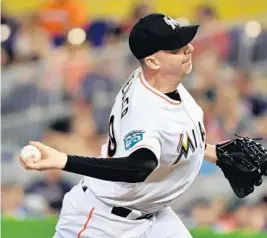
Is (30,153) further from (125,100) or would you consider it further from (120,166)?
(125,100)

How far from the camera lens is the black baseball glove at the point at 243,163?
3574 mm

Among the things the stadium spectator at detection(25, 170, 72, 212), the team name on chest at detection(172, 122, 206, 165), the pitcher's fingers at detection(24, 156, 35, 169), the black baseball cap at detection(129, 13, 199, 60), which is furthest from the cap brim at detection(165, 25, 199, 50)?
the stadium spectator at detection(25, 170, 72, 212)

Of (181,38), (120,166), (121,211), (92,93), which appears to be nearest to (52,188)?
(92,93)

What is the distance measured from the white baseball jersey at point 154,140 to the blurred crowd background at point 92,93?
2.17 m

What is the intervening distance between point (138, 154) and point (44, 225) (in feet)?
6.38

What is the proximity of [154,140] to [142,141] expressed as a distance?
53 mm

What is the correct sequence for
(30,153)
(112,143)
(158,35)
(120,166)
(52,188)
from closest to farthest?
(30,153) → (120,166) → (158,35) → (112,143) → (52,188)

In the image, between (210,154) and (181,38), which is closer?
(181,38)

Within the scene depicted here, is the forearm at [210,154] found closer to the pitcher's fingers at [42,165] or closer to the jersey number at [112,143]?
the jersey number at [112,143]

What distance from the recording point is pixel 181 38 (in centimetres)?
327

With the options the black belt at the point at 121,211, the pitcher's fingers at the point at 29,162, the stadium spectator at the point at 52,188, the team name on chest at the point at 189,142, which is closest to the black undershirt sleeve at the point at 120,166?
the pitcher's fingers at the point at 29,162

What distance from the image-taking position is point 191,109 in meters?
3.42

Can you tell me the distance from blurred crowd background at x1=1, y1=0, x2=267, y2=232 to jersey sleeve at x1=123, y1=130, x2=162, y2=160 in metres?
2.47

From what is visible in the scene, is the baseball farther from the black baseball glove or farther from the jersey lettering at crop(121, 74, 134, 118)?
the black baseball glove
